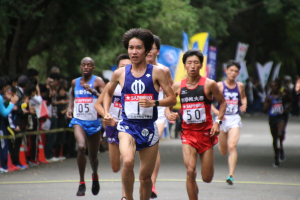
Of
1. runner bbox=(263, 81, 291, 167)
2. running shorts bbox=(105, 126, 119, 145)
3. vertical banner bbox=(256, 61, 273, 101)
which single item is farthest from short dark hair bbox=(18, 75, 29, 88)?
vertical banner bbox=(256, 61, 273, 101)

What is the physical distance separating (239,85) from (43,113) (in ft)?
15.4

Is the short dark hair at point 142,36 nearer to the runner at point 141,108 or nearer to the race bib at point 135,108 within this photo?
the runner at point 141,108

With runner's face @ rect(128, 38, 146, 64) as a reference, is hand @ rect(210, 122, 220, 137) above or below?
below

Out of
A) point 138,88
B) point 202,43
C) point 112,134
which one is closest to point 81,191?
point 112,134

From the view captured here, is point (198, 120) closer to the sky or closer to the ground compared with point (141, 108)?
closer to the ground

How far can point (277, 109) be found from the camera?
48.2 ft

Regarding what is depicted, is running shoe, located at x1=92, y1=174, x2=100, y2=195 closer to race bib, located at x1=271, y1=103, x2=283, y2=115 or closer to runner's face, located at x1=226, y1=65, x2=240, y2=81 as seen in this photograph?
runner's face, located at x1=226, y1=65, x2=240, y2=81

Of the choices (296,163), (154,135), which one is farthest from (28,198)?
(296,163)

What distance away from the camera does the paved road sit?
384 inches

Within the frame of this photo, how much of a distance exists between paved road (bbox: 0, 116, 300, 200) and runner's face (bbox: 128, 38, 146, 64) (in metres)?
2.78

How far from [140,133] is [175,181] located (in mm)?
4367

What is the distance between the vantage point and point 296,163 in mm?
15023

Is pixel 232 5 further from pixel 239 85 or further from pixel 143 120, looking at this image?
pixel 143 120

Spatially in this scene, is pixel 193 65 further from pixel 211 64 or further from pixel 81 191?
pixel 211 64
